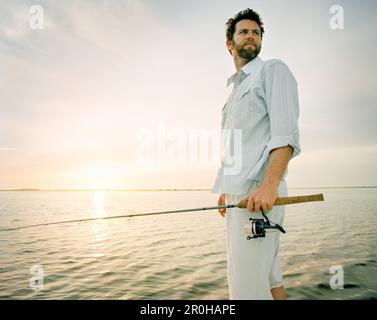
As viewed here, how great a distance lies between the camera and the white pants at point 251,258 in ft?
7.29

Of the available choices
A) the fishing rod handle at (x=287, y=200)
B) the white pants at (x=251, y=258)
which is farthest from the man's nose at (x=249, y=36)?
the fishing rod handle at (x=287, y=200)

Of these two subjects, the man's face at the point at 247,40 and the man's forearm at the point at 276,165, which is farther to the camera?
the man's face at the point at 247,40

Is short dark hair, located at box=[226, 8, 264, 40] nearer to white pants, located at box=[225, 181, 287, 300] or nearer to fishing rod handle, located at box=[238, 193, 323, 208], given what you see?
white pants, located at box=[225, 181, 287, 300]

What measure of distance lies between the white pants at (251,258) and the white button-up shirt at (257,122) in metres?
0.16

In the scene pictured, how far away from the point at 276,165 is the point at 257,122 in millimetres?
449

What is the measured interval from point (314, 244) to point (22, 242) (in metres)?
10.8

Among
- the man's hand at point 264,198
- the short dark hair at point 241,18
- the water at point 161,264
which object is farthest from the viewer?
the water at point 161,264

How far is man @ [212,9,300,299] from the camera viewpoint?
2.16 metres

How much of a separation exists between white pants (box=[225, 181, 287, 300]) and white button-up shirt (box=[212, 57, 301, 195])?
16cm

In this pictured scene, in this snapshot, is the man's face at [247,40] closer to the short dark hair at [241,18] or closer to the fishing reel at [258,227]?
the short dark hair at [241,18]

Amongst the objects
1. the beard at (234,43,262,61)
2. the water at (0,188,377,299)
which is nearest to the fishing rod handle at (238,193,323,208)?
the beard at (234,43,262,61)

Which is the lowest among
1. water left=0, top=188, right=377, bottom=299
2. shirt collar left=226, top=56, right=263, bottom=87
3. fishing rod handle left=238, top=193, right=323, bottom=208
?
water left=0, top=188, right=377, bottom=299
